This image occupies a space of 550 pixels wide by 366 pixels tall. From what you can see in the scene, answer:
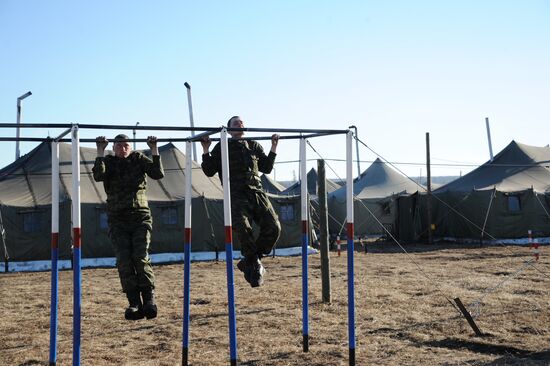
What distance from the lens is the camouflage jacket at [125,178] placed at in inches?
234

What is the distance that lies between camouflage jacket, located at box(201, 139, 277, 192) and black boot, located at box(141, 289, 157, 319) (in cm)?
145

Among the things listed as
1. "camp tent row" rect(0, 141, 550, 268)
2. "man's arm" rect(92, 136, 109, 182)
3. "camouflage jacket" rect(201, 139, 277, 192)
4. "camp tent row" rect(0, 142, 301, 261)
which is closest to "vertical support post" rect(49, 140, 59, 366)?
"man's arm" rect(92, 136, 109, 182)

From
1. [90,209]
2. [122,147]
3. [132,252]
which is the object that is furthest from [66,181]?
[132,252]

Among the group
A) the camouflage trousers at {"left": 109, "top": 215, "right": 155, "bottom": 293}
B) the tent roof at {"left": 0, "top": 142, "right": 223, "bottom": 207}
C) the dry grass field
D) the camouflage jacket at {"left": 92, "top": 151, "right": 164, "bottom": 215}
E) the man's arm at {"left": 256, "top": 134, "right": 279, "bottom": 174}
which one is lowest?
the dry grass field

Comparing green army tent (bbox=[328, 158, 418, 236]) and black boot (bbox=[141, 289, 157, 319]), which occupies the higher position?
green army tent (bbox=[328, 158, 418, 236])

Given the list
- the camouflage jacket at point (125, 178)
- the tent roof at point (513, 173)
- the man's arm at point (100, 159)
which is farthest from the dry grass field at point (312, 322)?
the tent roof at point (513, 173)

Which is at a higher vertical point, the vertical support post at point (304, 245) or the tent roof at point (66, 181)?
the tent roof at point (66, 181)

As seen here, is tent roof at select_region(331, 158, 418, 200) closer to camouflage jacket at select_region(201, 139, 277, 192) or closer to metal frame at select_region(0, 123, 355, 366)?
camouflage jacket at select_region(201, 139, 277, 192)

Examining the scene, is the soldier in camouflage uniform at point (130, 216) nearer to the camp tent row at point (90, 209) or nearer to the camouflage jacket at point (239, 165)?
the camouflage jacket at point (239, 165)

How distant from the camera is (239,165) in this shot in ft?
21.4

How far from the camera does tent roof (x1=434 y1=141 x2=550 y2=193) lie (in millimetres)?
23734

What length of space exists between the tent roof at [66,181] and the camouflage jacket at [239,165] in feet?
41.4

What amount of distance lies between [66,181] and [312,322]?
12359 millimetres

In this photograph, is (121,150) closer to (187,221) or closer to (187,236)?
(187,221)
